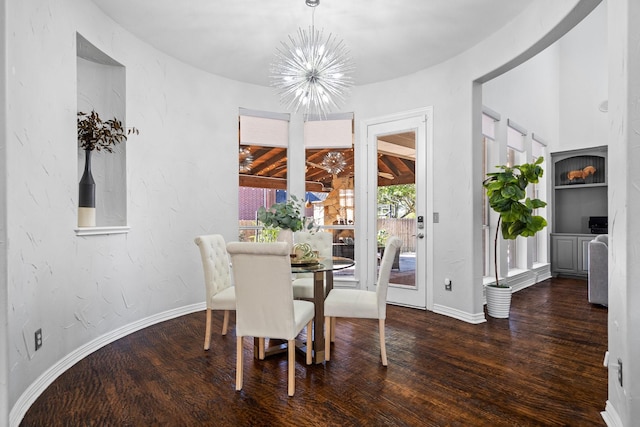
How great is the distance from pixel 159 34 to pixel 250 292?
2816 millimetres

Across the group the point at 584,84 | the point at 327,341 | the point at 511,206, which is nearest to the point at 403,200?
the point at 511,206

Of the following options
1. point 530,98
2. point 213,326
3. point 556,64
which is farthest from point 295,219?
point 556,64

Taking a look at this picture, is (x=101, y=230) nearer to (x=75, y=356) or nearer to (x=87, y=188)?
(x=87, y=188)

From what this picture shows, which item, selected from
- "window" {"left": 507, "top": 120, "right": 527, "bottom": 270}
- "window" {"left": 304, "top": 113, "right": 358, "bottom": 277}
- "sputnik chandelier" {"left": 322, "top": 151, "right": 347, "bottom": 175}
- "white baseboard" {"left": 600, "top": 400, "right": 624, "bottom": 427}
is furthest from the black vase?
"window" {"left": 507, "top": 120, "right": 527, "bottom": 270}

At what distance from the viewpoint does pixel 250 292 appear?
89.6 inches

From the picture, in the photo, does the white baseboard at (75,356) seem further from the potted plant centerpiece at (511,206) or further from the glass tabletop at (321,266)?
the potted plant centerpiece at (511,206)

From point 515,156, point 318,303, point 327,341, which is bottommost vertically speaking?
point 327,341

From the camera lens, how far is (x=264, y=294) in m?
2.26

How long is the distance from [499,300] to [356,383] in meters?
2.38

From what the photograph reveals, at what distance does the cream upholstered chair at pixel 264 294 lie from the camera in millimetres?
2197

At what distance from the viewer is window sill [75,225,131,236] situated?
9.27 ft

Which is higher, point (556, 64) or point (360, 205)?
point (556, 64)

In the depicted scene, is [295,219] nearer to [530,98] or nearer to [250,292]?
[250,292]

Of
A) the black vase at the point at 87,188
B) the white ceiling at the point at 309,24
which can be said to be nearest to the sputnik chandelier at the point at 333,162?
the white ceiling at the point at 309,24
